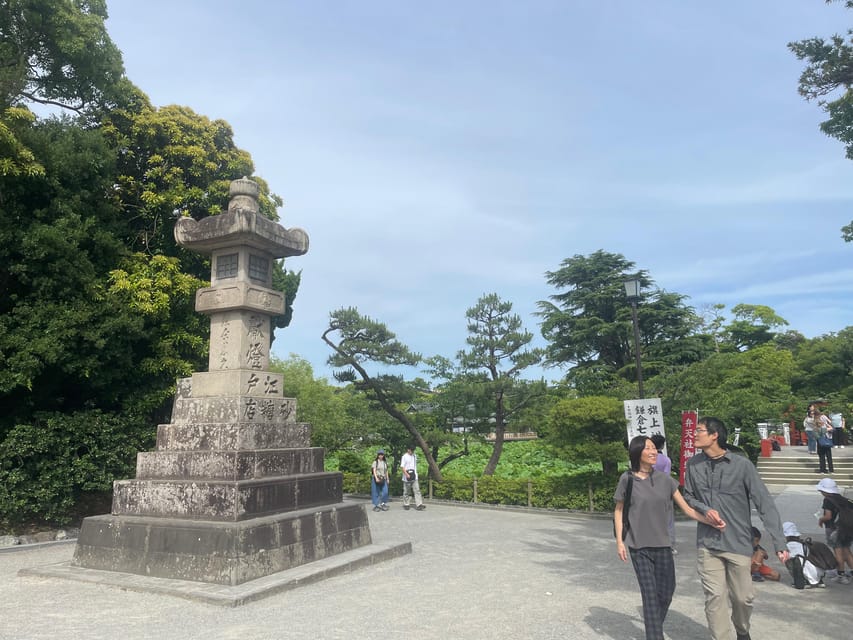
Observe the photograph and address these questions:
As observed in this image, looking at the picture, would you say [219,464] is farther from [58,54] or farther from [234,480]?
[58,54]

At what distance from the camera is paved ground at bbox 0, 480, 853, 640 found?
458cm

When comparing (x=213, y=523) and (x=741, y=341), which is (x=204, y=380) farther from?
(x=741, y=341)

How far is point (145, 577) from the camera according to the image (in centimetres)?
620

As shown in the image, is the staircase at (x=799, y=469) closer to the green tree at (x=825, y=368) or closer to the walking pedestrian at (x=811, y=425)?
the walking pedestrian at (x=811, y=425)

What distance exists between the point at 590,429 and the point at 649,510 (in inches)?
378

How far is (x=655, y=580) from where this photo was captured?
3928 mm

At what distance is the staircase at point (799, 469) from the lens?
16.5 meters

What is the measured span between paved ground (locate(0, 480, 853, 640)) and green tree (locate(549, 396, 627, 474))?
15.6 ft

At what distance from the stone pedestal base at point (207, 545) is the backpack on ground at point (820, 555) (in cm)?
563

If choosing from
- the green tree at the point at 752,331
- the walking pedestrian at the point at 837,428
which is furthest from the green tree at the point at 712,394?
the green tree at the point at 752,331

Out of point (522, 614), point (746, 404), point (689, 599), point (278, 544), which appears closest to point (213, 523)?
point (278, 544)

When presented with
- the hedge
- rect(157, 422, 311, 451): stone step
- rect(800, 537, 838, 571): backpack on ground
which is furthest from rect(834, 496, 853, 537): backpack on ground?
the hedge

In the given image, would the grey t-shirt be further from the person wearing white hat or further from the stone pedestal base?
the stone pedestal base

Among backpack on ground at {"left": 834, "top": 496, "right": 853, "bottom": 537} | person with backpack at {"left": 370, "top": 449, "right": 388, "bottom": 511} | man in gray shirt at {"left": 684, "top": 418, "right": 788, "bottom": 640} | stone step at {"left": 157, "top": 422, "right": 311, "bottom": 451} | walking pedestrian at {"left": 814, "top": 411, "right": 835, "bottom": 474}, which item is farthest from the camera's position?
walking pedestrian at {"left": 814, "top": 411, "right": 835, "bottom": 474}
